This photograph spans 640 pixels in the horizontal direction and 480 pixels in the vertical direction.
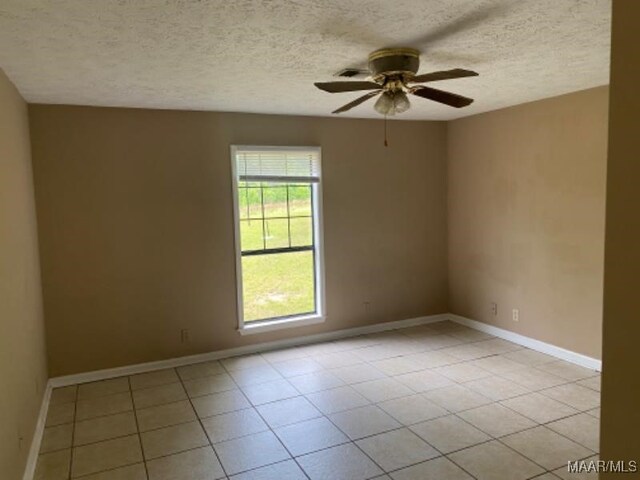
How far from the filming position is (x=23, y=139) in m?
3.48

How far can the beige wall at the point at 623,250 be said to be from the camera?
0.78 m

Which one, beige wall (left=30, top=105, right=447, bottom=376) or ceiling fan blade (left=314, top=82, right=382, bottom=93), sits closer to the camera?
ceiling fan blade (left=314, top=82, right=382, bottom=93)

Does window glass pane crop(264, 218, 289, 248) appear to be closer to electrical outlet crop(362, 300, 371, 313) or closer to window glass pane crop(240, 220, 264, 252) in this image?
window glass pane crop(240, 220, 264, 252)

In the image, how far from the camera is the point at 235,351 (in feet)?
15.3

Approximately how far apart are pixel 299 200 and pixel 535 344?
2.82m

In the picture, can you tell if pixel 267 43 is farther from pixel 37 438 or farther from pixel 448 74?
pixel 37 438

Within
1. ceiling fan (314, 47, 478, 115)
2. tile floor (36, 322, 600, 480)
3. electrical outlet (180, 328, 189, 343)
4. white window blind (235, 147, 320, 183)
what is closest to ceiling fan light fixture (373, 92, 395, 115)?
ceiling fan (314, 47, 478, 115)

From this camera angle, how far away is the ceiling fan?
2.59 m

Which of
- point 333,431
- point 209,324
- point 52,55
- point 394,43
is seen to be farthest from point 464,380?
point 52,55

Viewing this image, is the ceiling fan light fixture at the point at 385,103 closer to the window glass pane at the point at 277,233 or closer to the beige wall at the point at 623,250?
the beige wall at the point at 623,250

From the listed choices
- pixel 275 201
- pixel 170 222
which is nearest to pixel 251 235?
pixel 275 201

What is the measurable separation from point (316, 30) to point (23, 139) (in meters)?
2.53

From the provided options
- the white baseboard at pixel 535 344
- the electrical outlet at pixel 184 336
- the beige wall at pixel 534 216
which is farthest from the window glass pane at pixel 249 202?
the white baseboard at pixel 535 344

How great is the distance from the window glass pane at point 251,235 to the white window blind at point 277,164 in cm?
45
